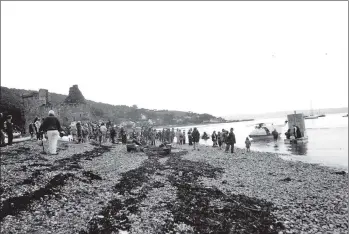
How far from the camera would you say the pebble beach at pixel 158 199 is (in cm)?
886

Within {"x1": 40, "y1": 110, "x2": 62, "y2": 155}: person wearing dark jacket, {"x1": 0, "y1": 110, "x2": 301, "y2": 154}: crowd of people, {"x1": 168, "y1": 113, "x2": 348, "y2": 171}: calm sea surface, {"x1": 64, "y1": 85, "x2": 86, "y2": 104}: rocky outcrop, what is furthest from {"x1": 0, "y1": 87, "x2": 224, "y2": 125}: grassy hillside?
{"x1": 40, "y1": 110, "x2": 62, "y2": 155}: person wearing dark jacket

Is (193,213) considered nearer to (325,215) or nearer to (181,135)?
(325,215)

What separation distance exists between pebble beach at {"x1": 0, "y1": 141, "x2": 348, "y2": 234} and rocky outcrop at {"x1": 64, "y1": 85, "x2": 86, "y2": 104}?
43256mm

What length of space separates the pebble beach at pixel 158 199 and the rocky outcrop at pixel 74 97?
142 ft

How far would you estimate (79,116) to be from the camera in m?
56.2

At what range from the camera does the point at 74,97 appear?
61562 mm

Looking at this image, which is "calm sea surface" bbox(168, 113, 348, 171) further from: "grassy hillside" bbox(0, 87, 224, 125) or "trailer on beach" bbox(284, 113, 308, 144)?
"grassy hillside" bbox(0, 87, 224, 125)

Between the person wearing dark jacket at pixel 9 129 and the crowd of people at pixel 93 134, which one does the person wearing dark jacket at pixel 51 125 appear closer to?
the crowd of people at pixel 93 134

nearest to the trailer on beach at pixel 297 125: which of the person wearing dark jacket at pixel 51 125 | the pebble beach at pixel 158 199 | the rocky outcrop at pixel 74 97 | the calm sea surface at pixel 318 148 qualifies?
the calm sea surface at pixel 318 148

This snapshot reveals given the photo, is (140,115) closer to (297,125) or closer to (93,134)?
(297,125)

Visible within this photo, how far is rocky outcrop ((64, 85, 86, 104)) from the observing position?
60.1 meters

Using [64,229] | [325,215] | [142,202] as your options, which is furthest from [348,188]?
Answer: [64,229]

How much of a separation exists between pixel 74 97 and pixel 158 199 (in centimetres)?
5466

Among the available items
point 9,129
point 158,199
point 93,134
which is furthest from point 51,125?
point 93,134
